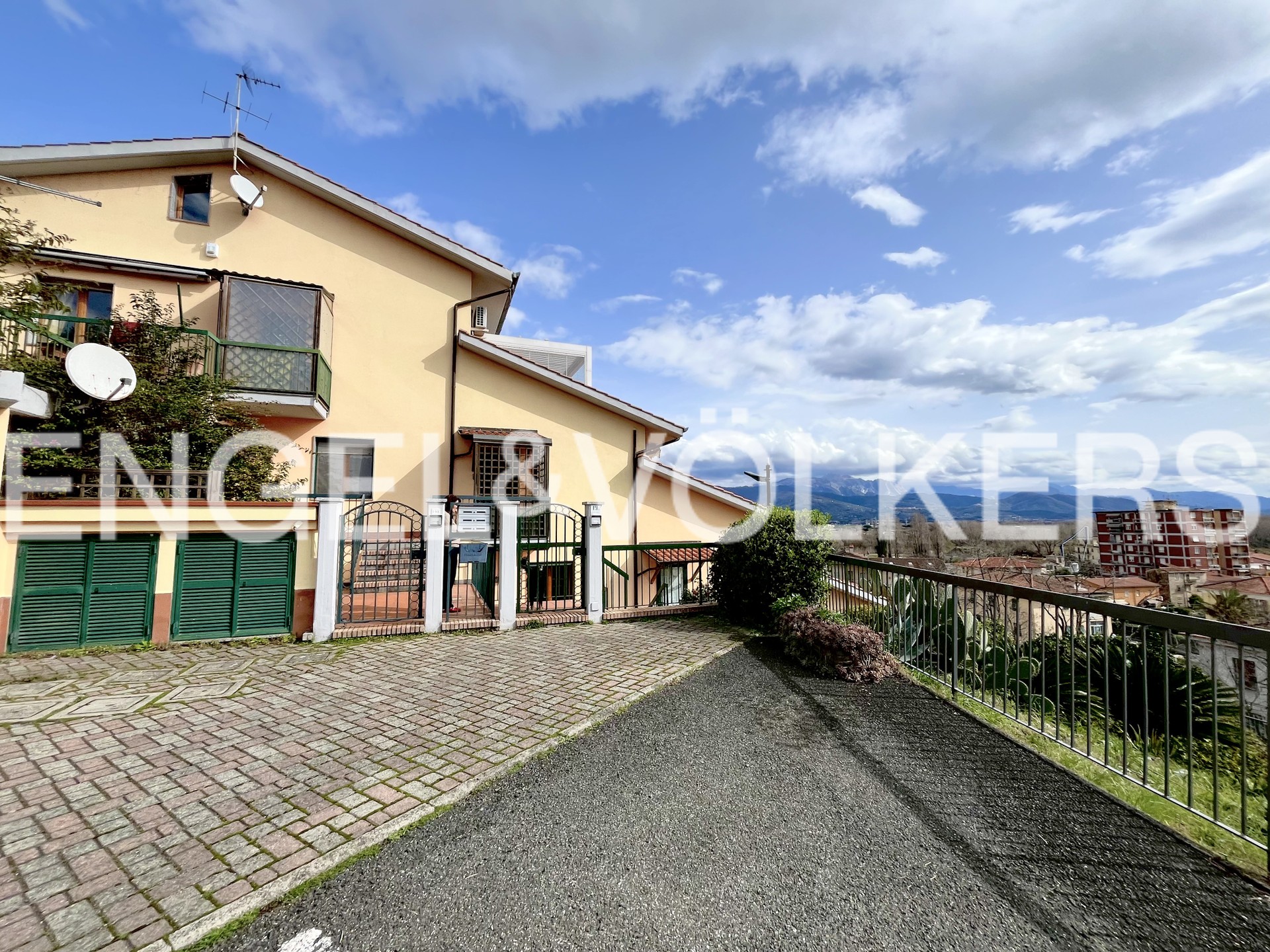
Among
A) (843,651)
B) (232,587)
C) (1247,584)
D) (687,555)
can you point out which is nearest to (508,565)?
(687,555)

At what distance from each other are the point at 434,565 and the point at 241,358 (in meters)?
6.93

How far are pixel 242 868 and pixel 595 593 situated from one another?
6173 millimetres

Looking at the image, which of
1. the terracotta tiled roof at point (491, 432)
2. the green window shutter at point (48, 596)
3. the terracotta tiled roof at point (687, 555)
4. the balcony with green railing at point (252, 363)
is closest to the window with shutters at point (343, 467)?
the balcony with green railing at point (252, 363)

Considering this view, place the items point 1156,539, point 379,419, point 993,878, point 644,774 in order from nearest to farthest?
point 993,878
point 644,774
point 1156,539
point 379,419

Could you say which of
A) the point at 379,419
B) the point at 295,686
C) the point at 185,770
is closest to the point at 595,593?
the point at 295,686

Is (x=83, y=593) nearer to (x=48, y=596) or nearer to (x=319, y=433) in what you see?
(x=48, y=596)

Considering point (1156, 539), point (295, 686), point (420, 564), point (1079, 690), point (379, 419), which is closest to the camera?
point (1079, 690)

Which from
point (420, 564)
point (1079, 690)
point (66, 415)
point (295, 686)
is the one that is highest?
point (66, 415)

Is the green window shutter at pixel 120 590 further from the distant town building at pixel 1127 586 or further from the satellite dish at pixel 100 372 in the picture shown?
the distant town building at pixel 1127 586

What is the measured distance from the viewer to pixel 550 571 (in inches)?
362

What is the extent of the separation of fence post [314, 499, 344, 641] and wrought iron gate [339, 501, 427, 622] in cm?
22

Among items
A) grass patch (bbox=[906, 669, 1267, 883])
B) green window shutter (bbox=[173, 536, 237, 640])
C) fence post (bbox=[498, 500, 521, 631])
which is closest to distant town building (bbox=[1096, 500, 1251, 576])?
grass patch (bbox=[906, 669, 1267, 883])

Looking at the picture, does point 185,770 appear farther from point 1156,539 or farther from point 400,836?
point 1156,539

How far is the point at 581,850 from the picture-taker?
2.82 m
